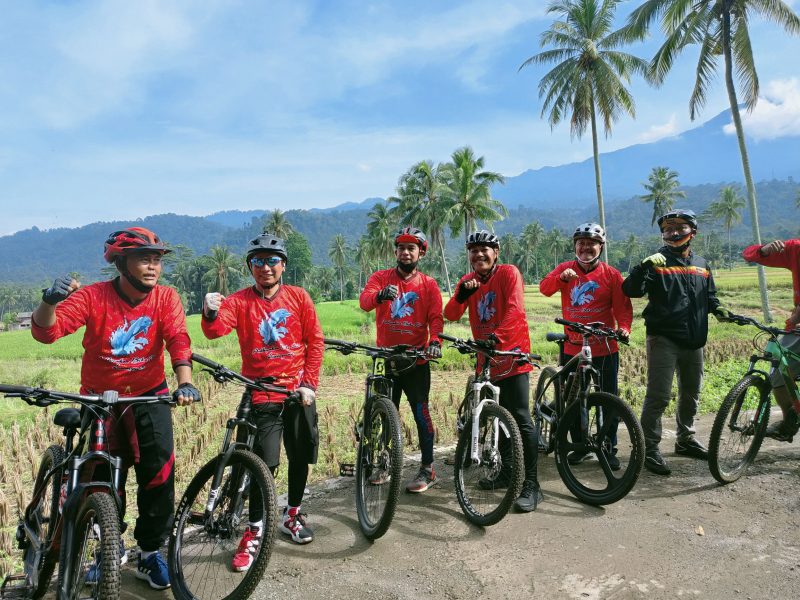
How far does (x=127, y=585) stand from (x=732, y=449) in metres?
4.99

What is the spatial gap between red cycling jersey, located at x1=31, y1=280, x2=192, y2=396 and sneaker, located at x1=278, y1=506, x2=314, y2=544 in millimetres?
1371

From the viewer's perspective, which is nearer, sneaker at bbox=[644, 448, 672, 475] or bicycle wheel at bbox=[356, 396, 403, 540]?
bicycle wheel at bbox=[356, 396, 403, 540]

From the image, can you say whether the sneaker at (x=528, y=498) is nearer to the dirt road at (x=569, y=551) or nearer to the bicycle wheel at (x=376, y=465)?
the dirt road at (x=569, y=551)

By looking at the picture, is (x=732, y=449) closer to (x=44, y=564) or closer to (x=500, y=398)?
(x=500, y=398)

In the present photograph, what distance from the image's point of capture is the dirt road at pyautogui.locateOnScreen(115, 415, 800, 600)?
3.13m

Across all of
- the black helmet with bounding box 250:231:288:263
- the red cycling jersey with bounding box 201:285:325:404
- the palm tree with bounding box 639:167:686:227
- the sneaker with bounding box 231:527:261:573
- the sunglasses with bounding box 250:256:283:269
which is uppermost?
the palm tree with bounding box 639:167:686:227

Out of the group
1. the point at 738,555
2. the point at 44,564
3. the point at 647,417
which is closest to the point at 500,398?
the point at 647,417

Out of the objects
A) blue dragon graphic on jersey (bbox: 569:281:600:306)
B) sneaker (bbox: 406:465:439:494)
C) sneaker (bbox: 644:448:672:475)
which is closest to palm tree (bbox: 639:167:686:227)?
blue dragon graphic on jersey (bbox: 569:281:600:306)

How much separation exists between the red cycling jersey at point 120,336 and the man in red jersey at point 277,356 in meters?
0.34

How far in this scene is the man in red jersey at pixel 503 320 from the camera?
13.9 feet

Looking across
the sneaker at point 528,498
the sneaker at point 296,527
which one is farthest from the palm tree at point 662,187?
the sneaker at point 296,527

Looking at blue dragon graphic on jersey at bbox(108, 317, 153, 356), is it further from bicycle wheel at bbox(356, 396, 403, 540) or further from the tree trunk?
the tree trunk

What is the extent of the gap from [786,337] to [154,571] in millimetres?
5656

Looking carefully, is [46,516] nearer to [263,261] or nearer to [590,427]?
[263,261]
